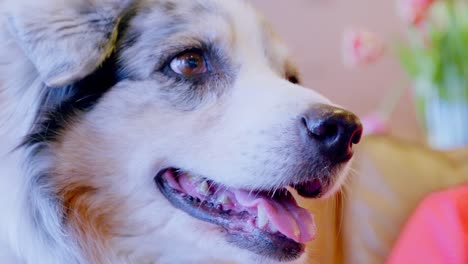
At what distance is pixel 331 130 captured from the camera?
824mm

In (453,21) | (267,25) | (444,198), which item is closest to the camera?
(267,25)

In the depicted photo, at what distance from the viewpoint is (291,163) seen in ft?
2.79

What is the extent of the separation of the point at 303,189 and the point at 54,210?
365 mm

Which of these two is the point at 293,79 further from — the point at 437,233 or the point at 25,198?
the point at 25,198

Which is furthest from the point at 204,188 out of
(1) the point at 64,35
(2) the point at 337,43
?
(2) the point at 337,43

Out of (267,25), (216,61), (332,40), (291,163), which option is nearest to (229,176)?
(291,163)

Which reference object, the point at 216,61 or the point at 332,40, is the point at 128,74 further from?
the point at 332,40

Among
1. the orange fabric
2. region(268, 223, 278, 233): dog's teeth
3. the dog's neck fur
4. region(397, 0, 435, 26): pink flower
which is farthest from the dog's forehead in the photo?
region(397, 0, 435, 26): pink flower

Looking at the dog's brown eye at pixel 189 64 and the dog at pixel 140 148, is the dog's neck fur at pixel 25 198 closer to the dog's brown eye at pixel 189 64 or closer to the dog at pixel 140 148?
the dog at pixel 140 148

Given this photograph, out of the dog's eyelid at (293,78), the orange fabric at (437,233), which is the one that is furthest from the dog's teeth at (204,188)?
Answer: the orange fabric at (437,233)

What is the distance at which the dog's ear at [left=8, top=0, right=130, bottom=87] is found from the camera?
0.86m

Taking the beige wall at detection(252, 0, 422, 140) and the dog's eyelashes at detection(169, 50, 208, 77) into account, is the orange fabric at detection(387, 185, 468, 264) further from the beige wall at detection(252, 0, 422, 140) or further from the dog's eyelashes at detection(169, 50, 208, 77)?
the beige wall at detection(252, 0, 422, 140)

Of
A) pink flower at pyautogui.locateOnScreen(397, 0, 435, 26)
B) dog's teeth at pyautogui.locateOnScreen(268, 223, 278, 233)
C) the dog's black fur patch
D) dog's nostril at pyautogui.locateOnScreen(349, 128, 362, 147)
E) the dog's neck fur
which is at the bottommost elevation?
the dog's neck fur

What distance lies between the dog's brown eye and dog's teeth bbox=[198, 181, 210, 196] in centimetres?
17
